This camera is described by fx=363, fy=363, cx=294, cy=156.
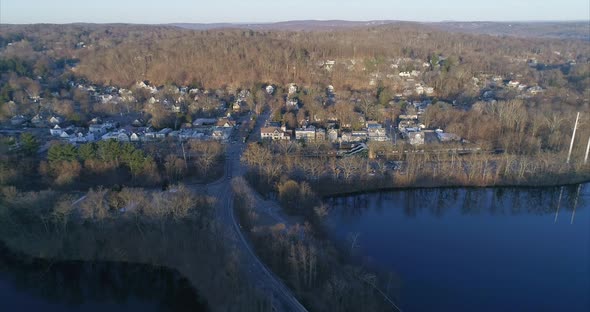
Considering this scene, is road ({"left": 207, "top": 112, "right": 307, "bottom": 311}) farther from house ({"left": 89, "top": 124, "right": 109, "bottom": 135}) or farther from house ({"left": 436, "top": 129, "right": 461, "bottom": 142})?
house ({"left": 436, "top": 129, "right": 461, "bottom": 142})

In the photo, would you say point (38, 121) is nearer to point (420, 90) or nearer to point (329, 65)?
point (329, 65)

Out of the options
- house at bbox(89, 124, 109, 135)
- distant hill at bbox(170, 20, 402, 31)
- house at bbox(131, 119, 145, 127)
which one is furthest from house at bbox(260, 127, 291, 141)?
distant hill at bbox(170, 20, 402, 31)

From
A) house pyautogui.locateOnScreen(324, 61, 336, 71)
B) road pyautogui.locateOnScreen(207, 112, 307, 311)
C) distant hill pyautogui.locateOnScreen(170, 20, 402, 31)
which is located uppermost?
distant hill pyautogui.locateOnScreen(170, 20, 402, 31)

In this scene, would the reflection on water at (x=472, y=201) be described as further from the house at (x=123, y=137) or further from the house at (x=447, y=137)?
the house at (x=123, y=137)

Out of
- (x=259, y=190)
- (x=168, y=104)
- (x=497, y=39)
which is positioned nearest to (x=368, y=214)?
(x=259, y=190)

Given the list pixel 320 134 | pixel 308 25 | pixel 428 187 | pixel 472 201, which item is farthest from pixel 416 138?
pixel 308 25

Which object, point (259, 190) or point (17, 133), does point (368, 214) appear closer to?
point (259, 190)
